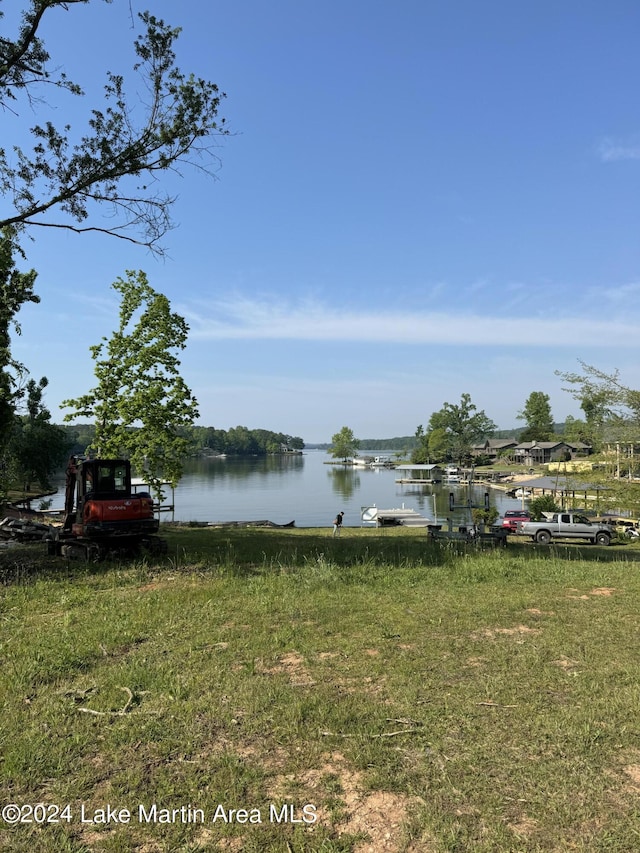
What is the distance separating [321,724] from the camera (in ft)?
13.7

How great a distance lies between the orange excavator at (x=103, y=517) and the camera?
12438 mm

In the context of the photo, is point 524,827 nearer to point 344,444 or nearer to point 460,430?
point 460,430

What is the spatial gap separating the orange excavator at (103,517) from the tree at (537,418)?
409ft

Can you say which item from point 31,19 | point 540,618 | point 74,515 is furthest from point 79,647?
point 31,19

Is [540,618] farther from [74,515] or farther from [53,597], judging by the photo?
[74,515]

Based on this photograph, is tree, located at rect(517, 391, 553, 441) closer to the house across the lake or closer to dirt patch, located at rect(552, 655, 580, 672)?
the house across the lake

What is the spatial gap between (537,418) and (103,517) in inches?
5135

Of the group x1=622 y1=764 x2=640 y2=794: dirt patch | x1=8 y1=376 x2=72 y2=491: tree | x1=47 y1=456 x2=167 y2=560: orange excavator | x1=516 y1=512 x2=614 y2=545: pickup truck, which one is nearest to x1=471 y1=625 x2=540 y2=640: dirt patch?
x1=622 y1=764 x2=640 y2=794: dirt patch

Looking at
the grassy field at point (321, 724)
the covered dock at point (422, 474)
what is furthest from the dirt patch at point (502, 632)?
the covered dock at point (422, 474)

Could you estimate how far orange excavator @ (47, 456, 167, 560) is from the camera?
1244 centimetres

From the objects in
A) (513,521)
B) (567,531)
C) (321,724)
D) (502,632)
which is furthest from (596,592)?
(513,521)

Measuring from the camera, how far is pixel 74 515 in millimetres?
13406

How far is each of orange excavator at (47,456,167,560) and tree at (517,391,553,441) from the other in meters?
125

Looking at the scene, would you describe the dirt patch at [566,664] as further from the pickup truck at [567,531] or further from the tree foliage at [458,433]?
the tree foliage at [458,433]
